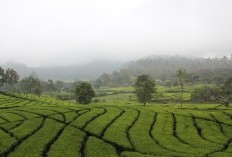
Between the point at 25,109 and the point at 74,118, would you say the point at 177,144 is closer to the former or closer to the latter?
the point at 74,118

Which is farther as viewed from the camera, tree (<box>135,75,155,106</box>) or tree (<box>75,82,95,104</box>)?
tree (<box>135,75,155,106</box>)

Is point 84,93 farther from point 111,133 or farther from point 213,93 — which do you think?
point 213,93

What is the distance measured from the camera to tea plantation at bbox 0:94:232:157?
4088 centimetres

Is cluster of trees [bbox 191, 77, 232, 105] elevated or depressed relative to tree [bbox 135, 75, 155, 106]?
depressed

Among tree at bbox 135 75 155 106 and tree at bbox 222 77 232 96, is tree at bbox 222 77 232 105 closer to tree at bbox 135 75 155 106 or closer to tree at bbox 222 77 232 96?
tree at bbox 222 77 232 96

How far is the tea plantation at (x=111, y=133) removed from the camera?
4088 centimetres

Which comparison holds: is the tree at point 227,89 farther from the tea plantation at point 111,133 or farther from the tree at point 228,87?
the tea plantation at point 111,133

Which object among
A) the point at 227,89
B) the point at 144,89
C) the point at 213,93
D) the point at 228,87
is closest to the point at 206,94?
the point at 213,93

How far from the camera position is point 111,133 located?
159 ft

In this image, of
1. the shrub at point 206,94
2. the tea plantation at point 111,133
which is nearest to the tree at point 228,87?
the shrub at point 206,94

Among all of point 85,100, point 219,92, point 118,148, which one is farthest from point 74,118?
point 219,92

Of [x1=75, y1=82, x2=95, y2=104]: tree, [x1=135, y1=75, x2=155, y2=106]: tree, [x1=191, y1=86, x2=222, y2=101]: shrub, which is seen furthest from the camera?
[x1=191, y1=86, x2=222, y2=101]: shrub

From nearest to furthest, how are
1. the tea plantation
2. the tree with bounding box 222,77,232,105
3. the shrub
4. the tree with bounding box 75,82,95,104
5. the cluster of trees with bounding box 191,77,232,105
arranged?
the tea plantation
the tree with bounding box 75,82,95,104
the tree with bounding box 222,77,232,105
the cluster of trees with bounding box 191,77,232,105
the shrub

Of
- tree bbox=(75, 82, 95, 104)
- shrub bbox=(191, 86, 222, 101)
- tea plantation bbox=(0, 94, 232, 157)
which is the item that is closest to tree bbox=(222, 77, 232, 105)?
shrub bbox=(191, 86, 222, 101)
